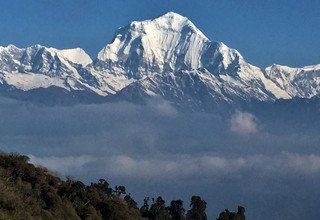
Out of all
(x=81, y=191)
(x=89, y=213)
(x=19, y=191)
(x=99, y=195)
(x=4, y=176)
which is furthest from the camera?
(x=99, y=195)

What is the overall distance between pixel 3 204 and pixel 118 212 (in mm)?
66585

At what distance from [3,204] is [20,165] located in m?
53.0

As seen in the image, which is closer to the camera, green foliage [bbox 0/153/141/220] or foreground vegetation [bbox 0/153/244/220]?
foreground vegetation [bbox 0/153/244/220]

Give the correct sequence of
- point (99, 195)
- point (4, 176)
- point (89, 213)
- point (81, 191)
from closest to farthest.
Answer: point (4, 176) → point (89, 213) → point (81, 191) → point (99, 195)

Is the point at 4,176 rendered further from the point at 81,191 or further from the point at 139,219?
the point at 139,219

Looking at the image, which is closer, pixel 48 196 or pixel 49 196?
pixel 49 196

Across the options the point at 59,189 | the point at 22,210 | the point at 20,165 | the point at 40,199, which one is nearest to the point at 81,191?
the point at 59,189

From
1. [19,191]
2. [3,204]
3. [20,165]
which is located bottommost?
[3,204]

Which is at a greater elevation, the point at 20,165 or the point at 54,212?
the point at 20,165

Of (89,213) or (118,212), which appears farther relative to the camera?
(118,212)

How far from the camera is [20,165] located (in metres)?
162

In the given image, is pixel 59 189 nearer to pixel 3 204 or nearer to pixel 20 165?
pixel 20 165

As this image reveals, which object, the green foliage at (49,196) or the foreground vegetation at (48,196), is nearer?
the foreground vegetation at (48,196)

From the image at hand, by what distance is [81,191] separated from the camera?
17088cm
